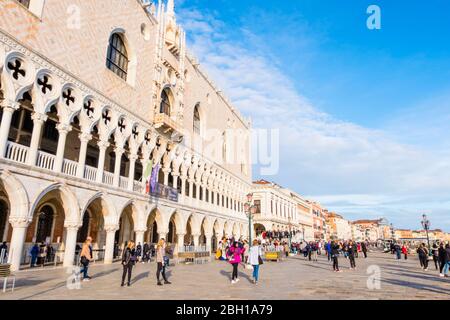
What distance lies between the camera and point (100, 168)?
56.1 ft

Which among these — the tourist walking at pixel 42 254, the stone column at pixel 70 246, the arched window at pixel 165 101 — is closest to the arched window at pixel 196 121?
the arched window at pixel 165 101

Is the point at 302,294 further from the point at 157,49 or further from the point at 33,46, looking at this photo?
the point at 157,49

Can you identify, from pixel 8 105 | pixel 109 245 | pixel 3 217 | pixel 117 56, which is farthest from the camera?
pixel 117 56

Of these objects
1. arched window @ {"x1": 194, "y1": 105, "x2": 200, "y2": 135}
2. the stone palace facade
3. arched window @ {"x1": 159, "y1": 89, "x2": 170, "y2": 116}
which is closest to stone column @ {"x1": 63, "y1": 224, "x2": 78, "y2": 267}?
the stone palace facade

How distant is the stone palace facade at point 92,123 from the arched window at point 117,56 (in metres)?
0.07

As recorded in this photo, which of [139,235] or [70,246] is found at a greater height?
[139,235]

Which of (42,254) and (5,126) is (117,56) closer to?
(5,126)

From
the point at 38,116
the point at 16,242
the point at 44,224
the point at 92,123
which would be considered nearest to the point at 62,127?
the point at 38,116

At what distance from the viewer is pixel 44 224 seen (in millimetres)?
17812

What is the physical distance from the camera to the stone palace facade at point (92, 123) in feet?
42.2

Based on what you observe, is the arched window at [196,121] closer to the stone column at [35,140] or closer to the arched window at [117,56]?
the arched window at [117,56]

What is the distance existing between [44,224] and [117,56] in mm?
11518

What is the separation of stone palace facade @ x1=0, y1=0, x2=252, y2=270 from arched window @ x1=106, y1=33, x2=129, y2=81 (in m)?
0.07
